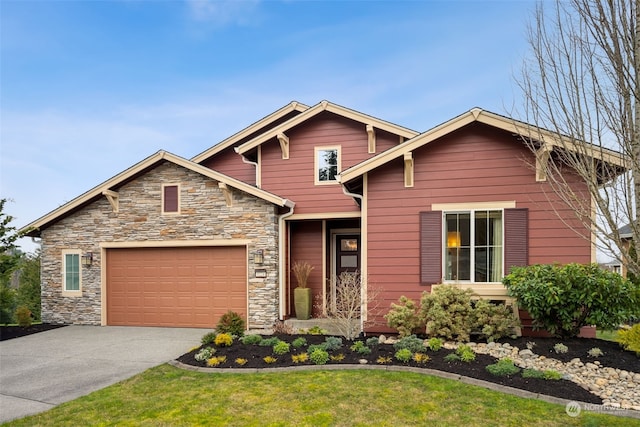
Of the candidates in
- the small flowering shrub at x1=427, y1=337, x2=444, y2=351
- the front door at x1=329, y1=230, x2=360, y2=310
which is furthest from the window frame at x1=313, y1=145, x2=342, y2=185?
the small flowering shrub at x1=427, y1=337, x2=444, y2=351

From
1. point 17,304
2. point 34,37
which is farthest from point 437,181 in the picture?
point 17,304

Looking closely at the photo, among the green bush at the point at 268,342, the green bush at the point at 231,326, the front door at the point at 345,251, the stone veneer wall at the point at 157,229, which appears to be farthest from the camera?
the front door at the point at 345,251

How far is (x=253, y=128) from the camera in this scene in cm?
1271

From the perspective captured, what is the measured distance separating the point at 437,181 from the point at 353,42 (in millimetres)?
8416

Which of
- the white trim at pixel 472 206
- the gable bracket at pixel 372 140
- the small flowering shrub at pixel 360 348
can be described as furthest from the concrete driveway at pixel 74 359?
the gable bracket at pixel 372 140

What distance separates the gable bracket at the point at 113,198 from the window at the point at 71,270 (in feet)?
5.78

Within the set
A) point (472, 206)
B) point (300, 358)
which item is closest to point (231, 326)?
point (300, 358)

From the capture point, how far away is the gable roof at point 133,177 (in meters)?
9.73

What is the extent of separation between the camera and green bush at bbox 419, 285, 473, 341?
7.29 metres

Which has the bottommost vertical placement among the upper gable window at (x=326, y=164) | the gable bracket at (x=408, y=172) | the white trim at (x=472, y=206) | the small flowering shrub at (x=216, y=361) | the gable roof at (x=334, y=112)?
the small flowering shrub at (x=216, y=361)

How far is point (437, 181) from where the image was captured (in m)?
8.31

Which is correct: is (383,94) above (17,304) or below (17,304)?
above

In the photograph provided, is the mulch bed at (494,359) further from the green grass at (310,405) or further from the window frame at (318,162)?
the window frame at (318,162)

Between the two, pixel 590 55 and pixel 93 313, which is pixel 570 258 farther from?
pixel 93 313
